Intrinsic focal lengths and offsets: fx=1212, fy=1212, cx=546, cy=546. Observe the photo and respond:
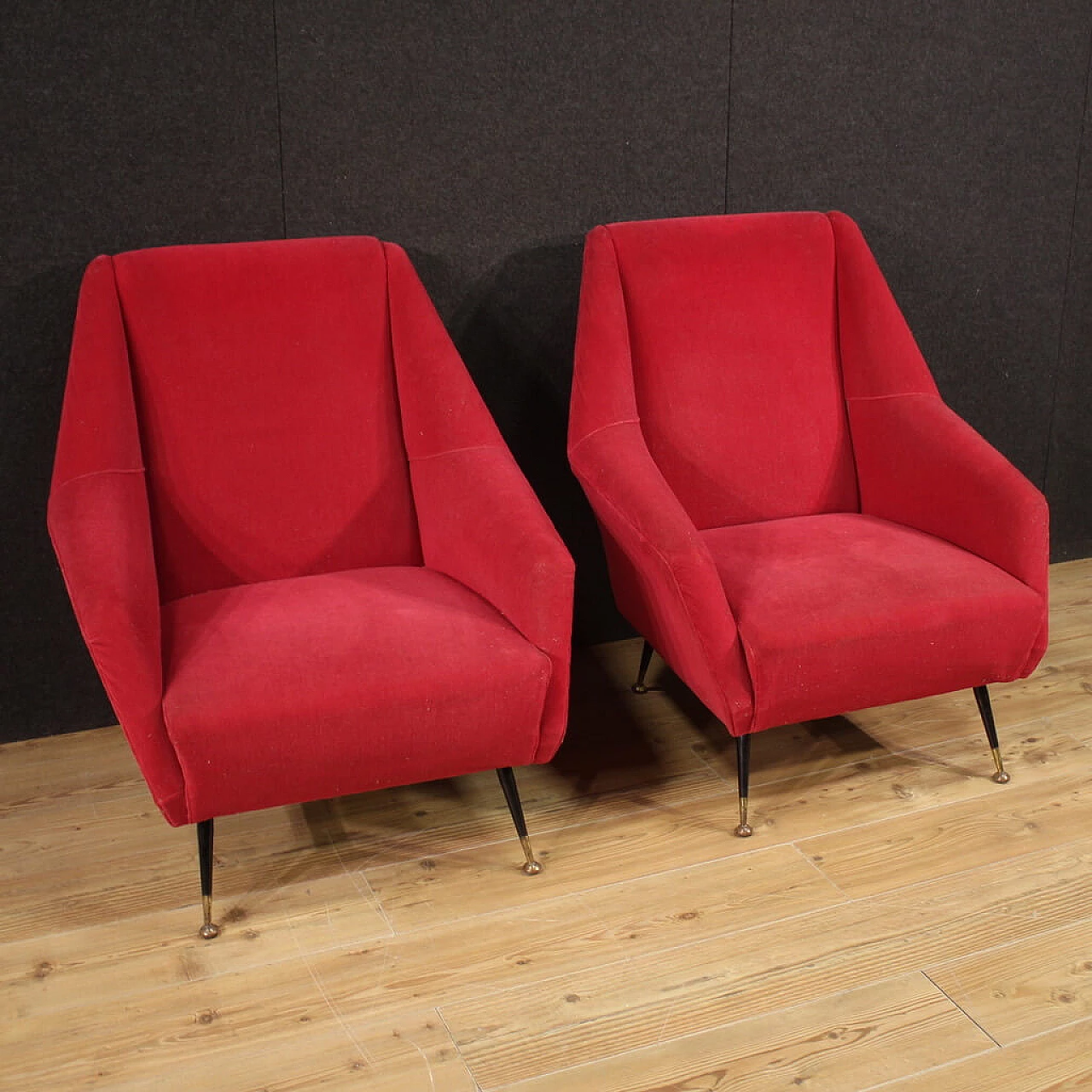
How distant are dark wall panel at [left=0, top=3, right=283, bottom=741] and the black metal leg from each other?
47.1 inches

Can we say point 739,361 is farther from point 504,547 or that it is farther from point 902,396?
point 504,547

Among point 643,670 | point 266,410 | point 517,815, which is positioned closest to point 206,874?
point 517,815

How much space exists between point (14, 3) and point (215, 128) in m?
0.40

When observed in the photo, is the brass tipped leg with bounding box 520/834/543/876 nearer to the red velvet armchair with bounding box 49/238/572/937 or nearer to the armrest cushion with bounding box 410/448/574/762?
the red velvet armchair with bounding box 49/238/572/937

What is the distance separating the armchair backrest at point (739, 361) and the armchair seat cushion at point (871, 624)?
33 centimetres

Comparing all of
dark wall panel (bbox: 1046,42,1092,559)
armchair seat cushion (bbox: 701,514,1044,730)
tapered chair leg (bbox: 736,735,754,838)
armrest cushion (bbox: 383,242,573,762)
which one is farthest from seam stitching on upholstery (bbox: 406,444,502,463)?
dark wall panel (bbox: 1046,42,1092,559)

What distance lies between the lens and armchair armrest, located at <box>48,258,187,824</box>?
5.75 feet

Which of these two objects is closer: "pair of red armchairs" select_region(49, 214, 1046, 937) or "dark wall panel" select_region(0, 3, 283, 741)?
"pair of red armchairs" select_region(49, 214, 1046, 937)

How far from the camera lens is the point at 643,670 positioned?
2730mm

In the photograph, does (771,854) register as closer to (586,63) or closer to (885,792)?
(885,792)

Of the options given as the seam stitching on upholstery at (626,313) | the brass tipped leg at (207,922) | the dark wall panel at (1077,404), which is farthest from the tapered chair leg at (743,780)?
the dark wall panel at (1077,404)

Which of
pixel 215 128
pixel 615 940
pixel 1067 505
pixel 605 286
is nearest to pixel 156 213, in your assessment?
pixel 215 128

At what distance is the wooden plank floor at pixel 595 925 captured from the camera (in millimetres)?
1653

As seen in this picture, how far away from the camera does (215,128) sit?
240 centimetres
